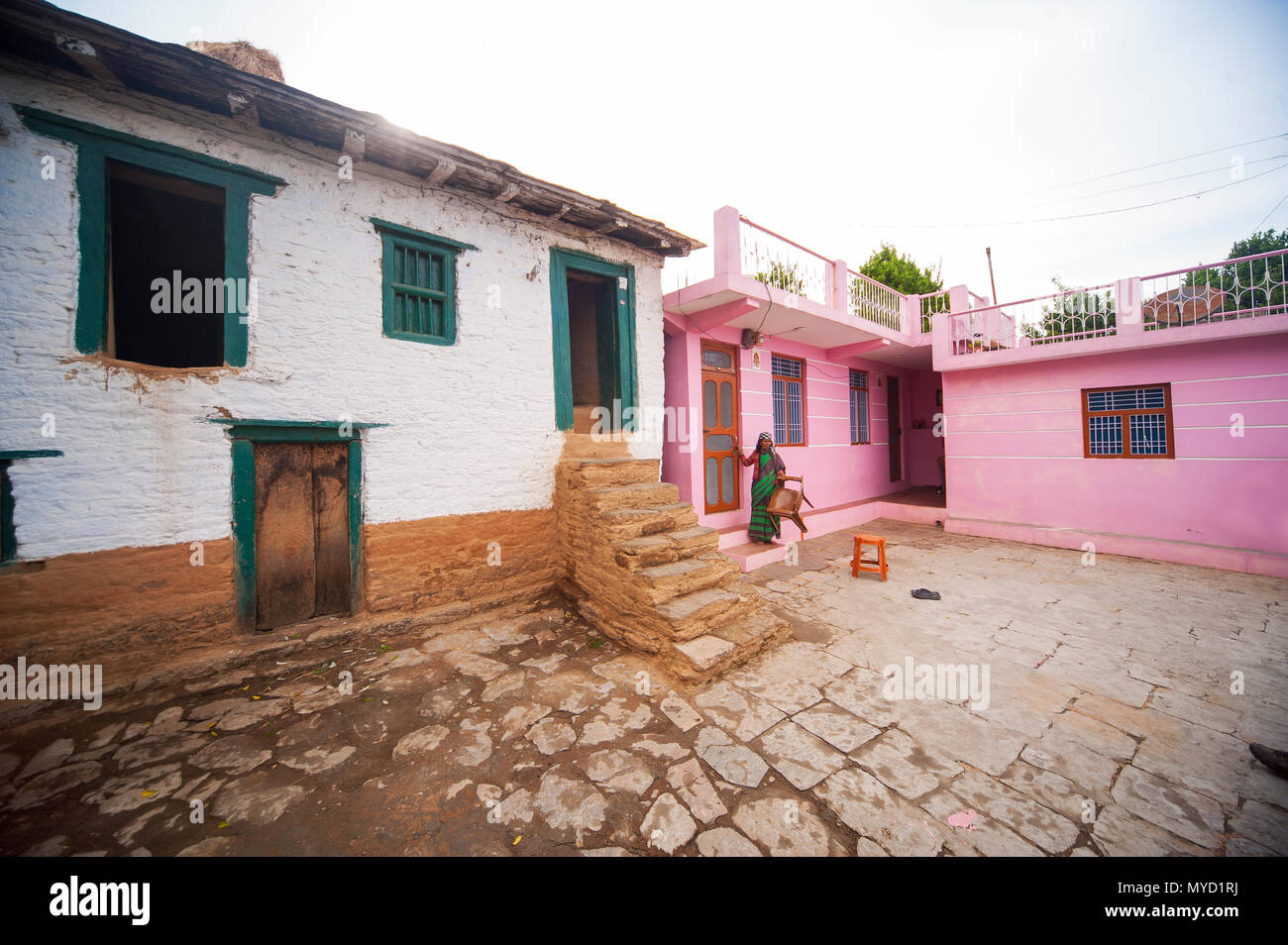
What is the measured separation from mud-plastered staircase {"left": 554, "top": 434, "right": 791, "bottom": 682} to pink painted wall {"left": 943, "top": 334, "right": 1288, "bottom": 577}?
785cm

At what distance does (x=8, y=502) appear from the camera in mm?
3240

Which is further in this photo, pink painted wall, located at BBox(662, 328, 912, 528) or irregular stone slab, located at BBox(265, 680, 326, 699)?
pink painted wall, located at BBox(662, 328, 912, 528)

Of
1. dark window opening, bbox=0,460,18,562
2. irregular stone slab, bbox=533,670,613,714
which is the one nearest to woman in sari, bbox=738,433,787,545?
irregular stone slab, bbox=533,670,613,714

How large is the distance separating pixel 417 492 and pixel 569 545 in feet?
6.06

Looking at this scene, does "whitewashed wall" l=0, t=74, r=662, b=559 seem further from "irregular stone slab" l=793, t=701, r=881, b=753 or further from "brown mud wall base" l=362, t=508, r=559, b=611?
"irregular stone slab" l=793, t=701, r=881, b=753

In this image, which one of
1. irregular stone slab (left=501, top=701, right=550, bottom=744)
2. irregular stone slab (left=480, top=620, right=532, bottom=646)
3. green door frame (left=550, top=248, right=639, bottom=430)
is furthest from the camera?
green door frame (left=550, top=248, right=639, bottom=430)

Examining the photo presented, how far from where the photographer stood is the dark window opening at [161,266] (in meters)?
5.05

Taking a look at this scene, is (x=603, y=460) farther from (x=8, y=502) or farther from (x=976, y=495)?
(x=976, y=495)

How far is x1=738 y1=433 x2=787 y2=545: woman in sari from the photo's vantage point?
7.54 meters

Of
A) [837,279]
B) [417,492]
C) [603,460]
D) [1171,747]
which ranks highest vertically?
[837,279]

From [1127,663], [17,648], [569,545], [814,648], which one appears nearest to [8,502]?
[17,648]

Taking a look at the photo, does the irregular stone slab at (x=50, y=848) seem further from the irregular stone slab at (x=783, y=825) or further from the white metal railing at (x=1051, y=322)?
the white metal railing at (x=1051, y=322)

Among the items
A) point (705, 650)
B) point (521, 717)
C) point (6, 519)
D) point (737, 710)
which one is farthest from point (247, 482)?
point (737, 710)

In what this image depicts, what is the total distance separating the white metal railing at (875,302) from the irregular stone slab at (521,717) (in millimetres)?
8948
